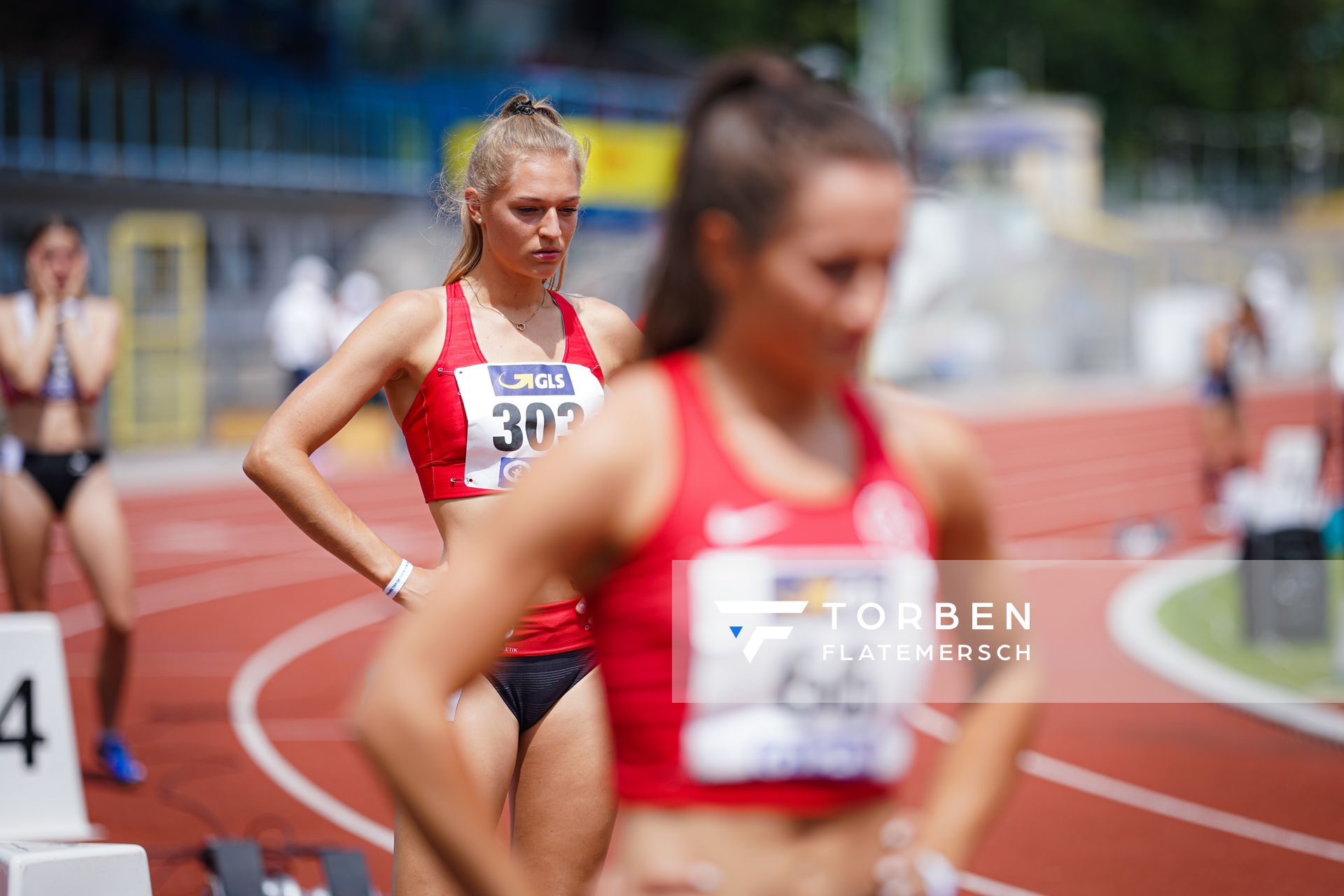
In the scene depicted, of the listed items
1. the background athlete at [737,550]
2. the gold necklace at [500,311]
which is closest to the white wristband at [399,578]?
the gold necklace at [500,311]

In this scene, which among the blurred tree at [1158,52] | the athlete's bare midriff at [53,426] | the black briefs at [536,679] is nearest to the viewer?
the black briefs at [536,679]

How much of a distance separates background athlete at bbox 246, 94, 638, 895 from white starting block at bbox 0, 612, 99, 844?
2.60m

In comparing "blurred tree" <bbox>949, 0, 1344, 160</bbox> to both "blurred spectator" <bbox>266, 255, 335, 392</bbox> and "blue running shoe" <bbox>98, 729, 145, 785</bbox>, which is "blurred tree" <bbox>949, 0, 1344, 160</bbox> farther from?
"blue running shoe" <bbox>98, 729, 145, 785</bbox>

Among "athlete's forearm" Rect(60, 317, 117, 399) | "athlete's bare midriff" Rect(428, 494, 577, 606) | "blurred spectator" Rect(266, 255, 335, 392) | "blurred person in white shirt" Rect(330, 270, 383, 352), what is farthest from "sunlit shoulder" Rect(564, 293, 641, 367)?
"blurred person in white shirt" Rect(330, 270, 383, 352)

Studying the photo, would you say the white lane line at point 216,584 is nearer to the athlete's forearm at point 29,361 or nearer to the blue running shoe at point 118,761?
the blue running shoe at point 118,761

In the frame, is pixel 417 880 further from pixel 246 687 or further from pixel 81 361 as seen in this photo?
pixel 246 687

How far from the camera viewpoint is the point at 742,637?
1.69m

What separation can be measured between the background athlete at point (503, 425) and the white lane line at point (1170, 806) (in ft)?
9.73

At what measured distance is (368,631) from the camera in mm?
10492

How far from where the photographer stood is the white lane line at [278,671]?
6480 millimetres

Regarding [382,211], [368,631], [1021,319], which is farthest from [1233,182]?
→ [368,631]

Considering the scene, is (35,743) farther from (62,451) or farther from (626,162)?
(626,162)

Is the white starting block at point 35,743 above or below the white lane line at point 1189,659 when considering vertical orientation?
above

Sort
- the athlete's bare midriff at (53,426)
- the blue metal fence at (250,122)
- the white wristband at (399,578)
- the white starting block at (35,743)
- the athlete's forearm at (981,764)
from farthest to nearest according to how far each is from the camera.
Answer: the blue metal fence at (250,122) → the athlete's bare midriff at (53,426) → the white starting block at (35,743) → the white wristband at (399,578) → the athlete's forearm at (981,764)
